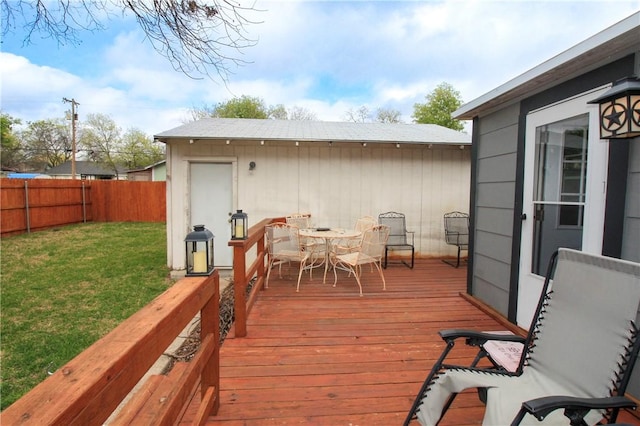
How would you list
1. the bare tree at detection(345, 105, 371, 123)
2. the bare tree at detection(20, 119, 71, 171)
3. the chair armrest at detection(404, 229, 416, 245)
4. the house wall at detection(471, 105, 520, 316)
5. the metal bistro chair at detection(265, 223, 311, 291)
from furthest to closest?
the bare tree at detection(20, 119, 71, 171), the bare tree at detection(345, 105, 371, 123), the chair armrest at detection(404, 229, 416, 245), the metal bistro chair at detection(265, 223, 311, 291), the house wall at detection(471, 105, 520, 316)

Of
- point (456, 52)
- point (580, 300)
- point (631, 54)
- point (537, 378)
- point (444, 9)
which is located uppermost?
point (456, 52)

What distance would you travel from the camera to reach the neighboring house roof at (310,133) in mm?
5453

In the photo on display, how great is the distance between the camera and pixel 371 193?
596 centimetres

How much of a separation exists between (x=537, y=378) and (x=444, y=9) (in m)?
4.25

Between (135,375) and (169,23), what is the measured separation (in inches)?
93.5

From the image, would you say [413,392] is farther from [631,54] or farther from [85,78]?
[85,78]

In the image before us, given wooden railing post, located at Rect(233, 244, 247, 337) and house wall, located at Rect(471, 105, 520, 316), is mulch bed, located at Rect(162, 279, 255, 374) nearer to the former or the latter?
wooden railing post, located at Rect(233, 244, 247, 337)

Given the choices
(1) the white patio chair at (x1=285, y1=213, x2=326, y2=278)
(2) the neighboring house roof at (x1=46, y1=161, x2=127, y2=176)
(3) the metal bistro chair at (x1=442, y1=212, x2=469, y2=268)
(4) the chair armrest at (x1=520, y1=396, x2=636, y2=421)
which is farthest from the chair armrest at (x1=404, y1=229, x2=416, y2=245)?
(2) the neighboring house roof at (x1=46, y1=161, x2=127, y2=176)

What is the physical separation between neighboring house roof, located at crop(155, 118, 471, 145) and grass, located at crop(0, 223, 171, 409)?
2.65 meters

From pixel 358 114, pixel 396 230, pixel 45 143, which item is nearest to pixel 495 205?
pixel 396 230

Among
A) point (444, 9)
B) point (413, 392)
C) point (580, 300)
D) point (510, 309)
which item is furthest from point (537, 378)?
point (444, 9)

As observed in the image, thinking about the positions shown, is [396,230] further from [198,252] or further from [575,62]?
[198,252]

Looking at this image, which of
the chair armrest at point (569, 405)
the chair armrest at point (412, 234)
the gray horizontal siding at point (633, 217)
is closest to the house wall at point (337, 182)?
the chair armrest at point (412, 234)

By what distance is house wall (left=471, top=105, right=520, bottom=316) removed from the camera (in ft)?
10.1
